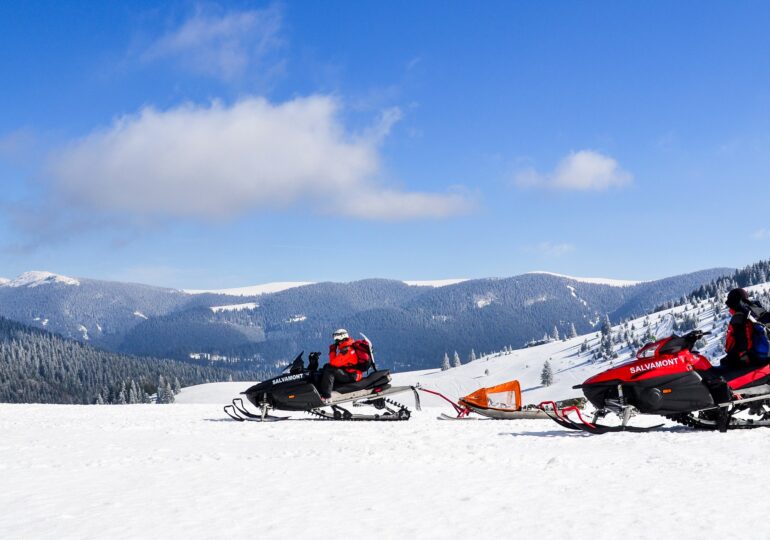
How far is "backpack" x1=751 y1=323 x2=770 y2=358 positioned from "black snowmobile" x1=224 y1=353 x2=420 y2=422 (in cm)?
674

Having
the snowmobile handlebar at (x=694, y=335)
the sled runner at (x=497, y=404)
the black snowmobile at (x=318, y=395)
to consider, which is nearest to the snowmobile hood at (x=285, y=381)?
the black snowmobile at (x=318, y=395)

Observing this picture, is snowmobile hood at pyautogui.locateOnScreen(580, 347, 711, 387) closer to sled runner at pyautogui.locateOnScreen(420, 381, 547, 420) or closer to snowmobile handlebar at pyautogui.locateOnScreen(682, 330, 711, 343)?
snowmobile handlebar at pyautogui.locateOnScreen(682, 330, 711, 343)

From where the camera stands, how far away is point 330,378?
13.5 metres

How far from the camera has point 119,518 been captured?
5.00 m

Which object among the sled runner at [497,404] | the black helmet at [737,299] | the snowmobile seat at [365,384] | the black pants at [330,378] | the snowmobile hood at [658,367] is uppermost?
the black helmet at [737,299]

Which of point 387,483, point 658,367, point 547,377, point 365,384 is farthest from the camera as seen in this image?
point 547,377

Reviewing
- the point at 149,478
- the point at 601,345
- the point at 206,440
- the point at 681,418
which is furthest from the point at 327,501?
the point at 601,345

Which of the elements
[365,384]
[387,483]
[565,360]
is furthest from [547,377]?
[387,483]

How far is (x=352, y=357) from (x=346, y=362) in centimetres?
17

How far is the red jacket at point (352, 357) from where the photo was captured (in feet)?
44.7

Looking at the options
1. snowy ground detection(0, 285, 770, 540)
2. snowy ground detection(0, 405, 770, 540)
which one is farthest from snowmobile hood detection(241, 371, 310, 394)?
snowy ground detection(0, 405, 770, 540)

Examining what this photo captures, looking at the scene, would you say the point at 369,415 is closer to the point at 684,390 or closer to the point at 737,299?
the point at 684,390

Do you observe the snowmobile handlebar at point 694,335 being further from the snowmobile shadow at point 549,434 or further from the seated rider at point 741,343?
the snowmobile shadow at point 549,434

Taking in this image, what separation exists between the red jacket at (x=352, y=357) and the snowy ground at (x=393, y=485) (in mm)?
3216
